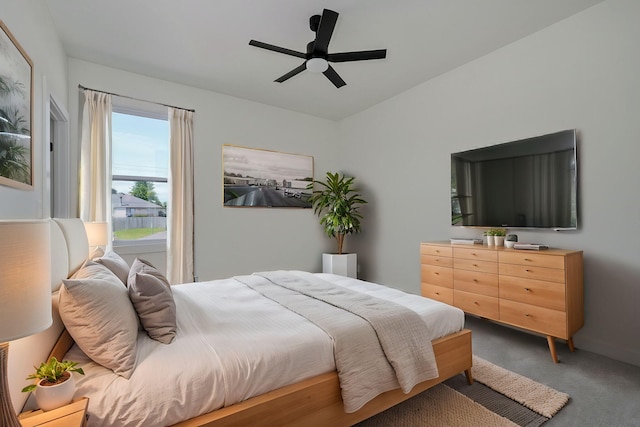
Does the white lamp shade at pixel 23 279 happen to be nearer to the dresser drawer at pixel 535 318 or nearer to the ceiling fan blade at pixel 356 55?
the ceiling fan blade at pixel 356 55

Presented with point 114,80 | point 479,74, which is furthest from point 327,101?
point 114,80

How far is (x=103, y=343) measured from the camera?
49.8 inches

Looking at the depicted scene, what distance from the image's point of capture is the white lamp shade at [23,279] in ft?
2.18

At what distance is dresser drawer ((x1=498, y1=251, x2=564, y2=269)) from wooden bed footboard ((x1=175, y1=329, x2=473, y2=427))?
139 cm

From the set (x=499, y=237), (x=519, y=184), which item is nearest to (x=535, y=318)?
(x=499, y=237)

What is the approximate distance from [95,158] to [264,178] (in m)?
2.07

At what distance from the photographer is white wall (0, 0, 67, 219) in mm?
1637

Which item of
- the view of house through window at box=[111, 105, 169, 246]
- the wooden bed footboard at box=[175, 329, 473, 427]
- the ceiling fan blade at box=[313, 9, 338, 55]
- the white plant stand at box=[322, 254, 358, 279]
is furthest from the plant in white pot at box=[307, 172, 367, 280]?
the wooden bed footboard at box=[175, 329, 473, 427]

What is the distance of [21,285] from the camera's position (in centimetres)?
70

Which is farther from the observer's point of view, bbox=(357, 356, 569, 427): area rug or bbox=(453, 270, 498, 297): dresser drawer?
bbox=(453, 270, 498, 297): dresser drawer

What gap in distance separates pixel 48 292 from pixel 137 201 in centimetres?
344

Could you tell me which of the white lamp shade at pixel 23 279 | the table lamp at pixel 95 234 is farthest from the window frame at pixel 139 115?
the white lamp shade at pixel 23 279

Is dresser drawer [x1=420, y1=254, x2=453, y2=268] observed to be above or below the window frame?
below

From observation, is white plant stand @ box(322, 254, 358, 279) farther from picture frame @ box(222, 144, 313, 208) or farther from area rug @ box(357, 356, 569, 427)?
area rug @ box(357, 356, 569, 427)
